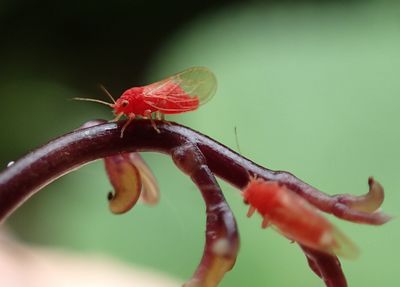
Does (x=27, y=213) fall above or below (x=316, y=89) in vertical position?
above

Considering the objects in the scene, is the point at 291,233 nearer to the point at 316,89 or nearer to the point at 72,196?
the point at 316,89

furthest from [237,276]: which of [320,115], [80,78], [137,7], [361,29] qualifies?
[137,7]

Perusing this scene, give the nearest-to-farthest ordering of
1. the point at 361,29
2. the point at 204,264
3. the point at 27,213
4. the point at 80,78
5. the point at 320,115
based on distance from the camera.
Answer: the point at 204,264, the point at 320,115, the point at 361,29, the point at 27,213, the point at 80,78

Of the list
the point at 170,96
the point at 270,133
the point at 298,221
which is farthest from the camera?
the point at 270,133

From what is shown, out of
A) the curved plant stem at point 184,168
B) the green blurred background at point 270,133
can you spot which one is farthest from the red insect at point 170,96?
the green blurred background at point 270,133

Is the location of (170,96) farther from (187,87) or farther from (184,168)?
(184,168)

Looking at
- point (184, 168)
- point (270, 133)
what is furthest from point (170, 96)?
Result: point (270, 133)

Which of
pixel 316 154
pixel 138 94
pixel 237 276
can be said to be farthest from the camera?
pixel 316 154

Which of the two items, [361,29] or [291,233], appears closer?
[291,233]

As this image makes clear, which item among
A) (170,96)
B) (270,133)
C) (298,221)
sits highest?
(270,133)
